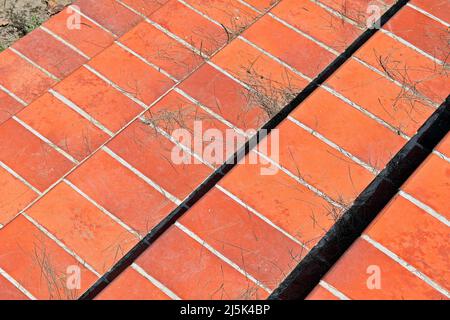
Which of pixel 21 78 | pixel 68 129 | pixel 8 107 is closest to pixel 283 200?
pixel 68 129

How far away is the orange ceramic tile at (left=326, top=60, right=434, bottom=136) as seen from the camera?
1979 millimetres

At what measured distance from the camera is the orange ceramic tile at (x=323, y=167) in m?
1.84

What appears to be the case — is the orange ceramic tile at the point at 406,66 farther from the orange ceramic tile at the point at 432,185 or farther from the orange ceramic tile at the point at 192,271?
the orange ceramic tile at the point at 192,271

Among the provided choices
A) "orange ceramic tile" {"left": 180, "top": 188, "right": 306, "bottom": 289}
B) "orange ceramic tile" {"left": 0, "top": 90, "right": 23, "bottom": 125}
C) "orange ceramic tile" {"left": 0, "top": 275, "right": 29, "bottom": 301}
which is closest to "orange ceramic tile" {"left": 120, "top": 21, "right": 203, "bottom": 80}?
"orange ceramic tile" {"left": 0, "top": 90, "right": 23, "bottom": 125}

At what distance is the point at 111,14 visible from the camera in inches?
142

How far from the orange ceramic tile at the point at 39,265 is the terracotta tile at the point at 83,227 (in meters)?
0.03

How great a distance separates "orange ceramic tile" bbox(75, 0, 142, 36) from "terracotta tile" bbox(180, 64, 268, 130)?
144 centimetres

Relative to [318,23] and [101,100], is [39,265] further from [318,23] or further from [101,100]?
[318,23]

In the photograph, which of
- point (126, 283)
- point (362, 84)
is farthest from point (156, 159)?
point (362, 84)

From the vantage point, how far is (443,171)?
178cm

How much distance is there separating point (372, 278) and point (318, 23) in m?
1.20

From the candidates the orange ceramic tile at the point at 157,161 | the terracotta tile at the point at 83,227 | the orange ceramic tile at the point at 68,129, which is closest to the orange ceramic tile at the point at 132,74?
the orange ceramic tile at the point at 68,129

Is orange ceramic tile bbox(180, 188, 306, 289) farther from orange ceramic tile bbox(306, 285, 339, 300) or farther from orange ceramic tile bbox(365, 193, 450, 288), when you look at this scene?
orange ceramic tile bbox(365, 193, 450, 288)
